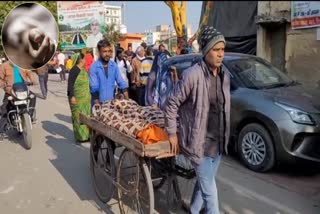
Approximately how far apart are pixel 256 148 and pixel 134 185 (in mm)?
2409

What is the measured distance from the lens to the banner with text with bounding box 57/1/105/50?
1276cm

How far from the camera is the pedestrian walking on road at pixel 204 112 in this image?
317 centimetres

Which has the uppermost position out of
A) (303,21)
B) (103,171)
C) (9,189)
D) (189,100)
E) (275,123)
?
(303,21)

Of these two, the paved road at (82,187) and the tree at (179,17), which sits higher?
the tree at (179,17)

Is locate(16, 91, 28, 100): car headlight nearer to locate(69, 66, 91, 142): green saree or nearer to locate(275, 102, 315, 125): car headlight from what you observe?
locate(69, 66, 91, 142): green saree

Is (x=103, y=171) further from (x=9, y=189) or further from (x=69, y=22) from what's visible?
(x=69, y=22)

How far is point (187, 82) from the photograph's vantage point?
3.19 meters

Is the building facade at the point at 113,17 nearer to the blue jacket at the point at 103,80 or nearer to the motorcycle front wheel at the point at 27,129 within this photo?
A: the motorcycle front wheel at the point at 27,129

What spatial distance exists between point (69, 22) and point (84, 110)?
980 centimetres

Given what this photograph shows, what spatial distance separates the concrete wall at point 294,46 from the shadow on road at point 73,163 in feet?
19.9

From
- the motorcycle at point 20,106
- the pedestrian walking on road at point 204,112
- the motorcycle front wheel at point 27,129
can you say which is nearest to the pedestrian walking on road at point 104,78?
the motorcycle front wheel at point 27,129

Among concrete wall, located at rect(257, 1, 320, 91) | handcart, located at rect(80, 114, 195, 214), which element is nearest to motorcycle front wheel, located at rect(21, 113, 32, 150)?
handcart, located at rect(80, 114, 195, 214)

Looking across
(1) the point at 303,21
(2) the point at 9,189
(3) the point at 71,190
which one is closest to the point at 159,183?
(3) the point at 71,190

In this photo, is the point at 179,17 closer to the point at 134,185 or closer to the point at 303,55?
the point at 303,55
